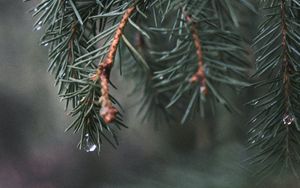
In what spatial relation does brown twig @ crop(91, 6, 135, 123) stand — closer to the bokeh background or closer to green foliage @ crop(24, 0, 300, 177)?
green foliage @ crop(24, 0, 300, 177)

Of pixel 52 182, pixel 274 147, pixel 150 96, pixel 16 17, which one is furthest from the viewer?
pixel 16 17

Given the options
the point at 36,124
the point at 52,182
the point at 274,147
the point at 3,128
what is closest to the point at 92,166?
the point at 52,182

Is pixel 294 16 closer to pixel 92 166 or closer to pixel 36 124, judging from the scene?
pixel 92 166

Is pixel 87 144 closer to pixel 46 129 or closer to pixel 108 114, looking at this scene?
pixel 108 114

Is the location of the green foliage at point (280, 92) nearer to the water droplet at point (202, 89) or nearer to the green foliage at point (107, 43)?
the green foliage at point (107, 43)

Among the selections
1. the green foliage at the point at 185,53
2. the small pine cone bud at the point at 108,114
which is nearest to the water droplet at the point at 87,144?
the green foliage at the point at 185,53

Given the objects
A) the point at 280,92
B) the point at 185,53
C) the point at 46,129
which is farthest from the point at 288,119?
the point at 46,129

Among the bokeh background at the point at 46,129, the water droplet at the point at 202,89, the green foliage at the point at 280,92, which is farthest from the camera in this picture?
the bokeh background at the point at 46,129
